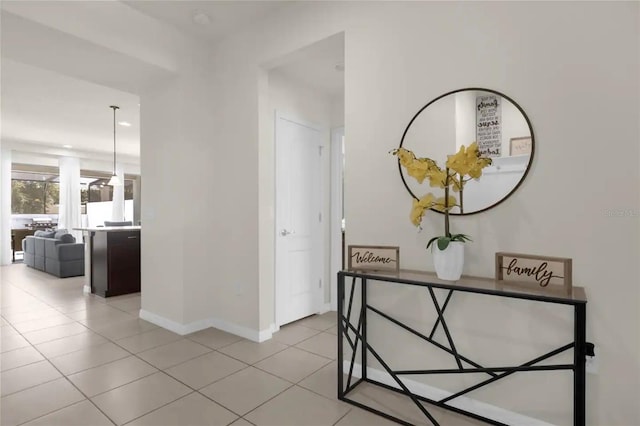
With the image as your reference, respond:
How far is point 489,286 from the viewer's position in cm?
161

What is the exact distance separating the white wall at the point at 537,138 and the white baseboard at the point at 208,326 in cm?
132

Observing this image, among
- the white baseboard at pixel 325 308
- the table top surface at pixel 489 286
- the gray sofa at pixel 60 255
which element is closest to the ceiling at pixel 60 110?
the gray sofa at pixel 60 255

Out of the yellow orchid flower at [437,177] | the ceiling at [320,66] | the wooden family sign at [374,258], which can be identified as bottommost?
the wooden family sign at [374,258]

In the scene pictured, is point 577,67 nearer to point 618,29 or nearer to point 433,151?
point 618,29

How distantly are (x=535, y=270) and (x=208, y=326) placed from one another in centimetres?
288

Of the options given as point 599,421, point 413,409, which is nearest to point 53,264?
point 413,409

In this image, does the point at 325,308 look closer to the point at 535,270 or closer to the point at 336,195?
the point at 336,195

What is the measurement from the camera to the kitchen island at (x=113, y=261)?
442 centimetres

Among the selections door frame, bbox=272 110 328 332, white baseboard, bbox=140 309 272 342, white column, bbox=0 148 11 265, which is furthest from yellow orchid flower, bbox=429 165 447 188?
white column, bbox=0 148 11 265

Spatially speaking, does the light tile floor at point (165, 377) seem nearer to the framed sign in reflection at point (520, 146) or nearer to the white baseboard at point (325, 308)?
the white baseboard at point (325, 308)

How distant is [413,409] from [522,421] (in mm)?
544

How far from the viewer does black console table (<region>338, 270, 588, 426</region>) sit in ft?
4.58

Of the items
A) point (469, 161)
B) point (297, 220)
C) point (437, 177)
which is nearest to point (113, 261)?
point (297, 220)

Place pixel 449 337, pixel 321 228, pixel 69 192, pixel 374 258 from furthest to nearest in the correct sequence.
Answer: pixel 69 192, pixel 321 228, pixel 374 258, pixel 449 337
